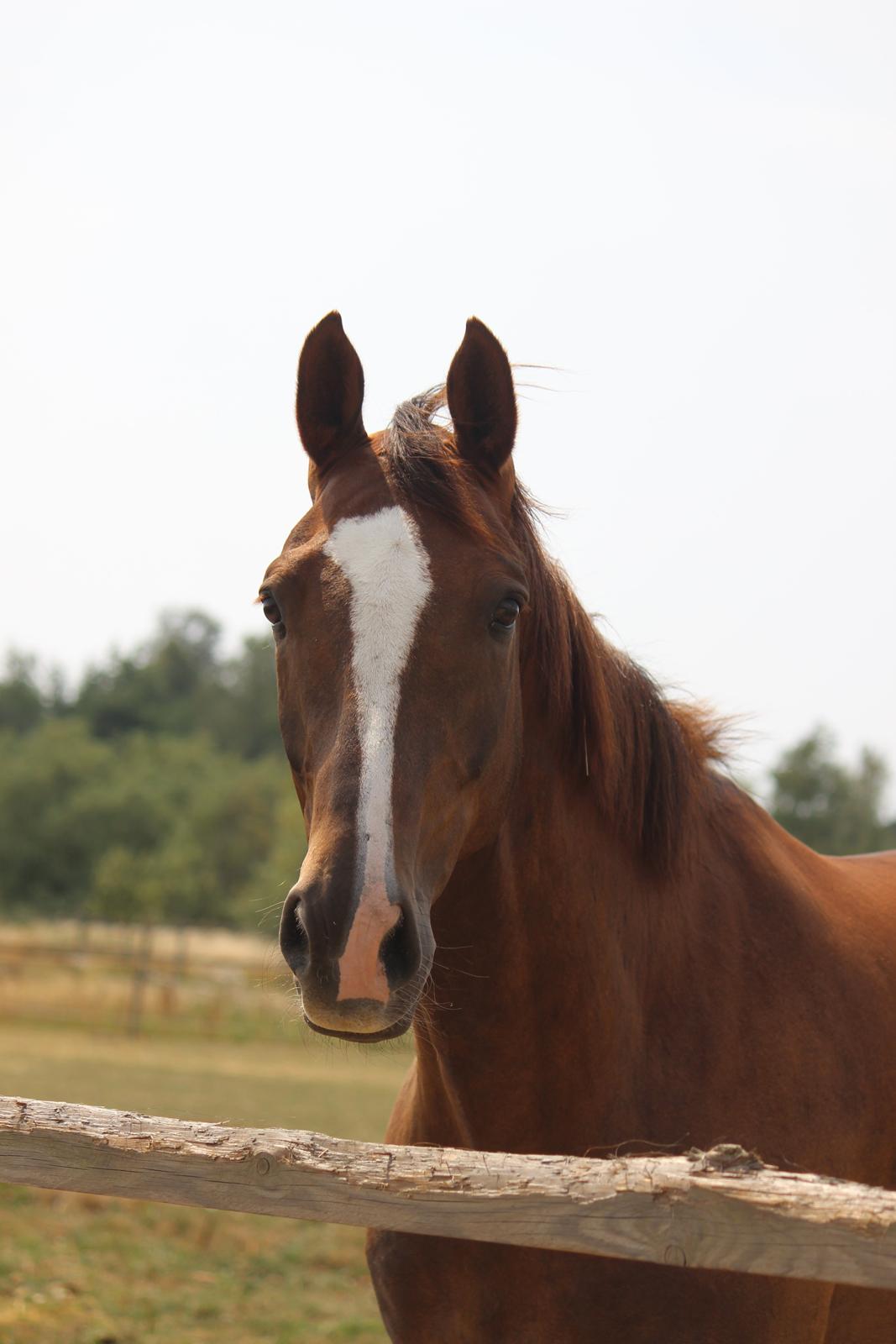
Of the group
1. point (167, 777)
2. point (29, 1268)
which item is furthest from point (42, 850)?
point (29, 1268)

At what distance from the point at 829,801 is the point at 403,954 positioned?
2006 cm

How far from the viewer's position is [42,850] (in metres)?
53.0

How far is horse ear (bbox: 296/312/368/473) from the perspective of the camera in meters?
2.90

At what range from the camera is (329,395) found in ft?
9.61

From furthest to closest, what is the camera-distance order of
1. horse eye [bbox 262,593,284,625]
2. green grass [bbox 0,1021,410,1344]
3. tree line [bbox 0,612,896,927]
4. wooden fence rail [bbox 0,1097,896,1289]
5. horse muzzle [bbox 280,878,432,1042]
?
tree line [bbox 0,612,896,927], green grass [bbox 0,1021,410,1344], horse eye [bbox 262,593,284,625], horse muzzle [bbox 280,878,432,1042], wooden fence rail [bbox 0,1097,896,1289]

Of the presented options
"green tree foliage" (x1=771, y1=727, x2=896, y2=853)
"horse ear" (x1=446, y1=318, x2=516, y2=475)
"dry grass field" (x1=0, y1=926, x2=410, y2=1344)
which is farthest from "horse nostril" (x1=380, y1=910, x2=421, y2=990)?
"green tree foliage" (x1=771, y1=727, x2=896, y2=853)

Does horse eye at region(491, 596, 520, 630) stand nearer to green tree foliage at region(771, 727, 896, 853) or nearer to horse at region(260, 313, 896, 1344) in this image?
horse at region(260, 313, 896, 1344)

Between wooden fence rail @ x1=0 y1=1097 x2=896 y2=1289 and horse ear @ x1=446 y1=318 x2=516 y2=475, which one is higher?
horse ear @ x1=446 y1=318 x2=516 y2=475

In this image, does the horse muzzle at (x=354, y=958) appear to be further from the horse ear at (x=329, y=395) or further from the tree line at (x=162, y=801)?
the tree line at (x=162, y=801)

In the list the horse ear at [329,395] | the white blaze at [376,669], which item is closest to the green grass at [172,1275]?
the white blaze at [376,669]

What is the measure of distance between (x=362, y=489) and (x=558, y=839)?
886mm

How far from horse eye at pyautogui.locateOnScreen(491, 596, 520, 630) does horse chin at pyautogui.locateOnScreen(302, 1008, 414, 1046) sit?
31.6 inches

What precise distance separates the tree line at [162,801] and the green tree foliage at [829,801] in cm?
5

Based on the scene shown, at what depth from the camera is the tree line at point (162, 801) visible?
84.0 ft
